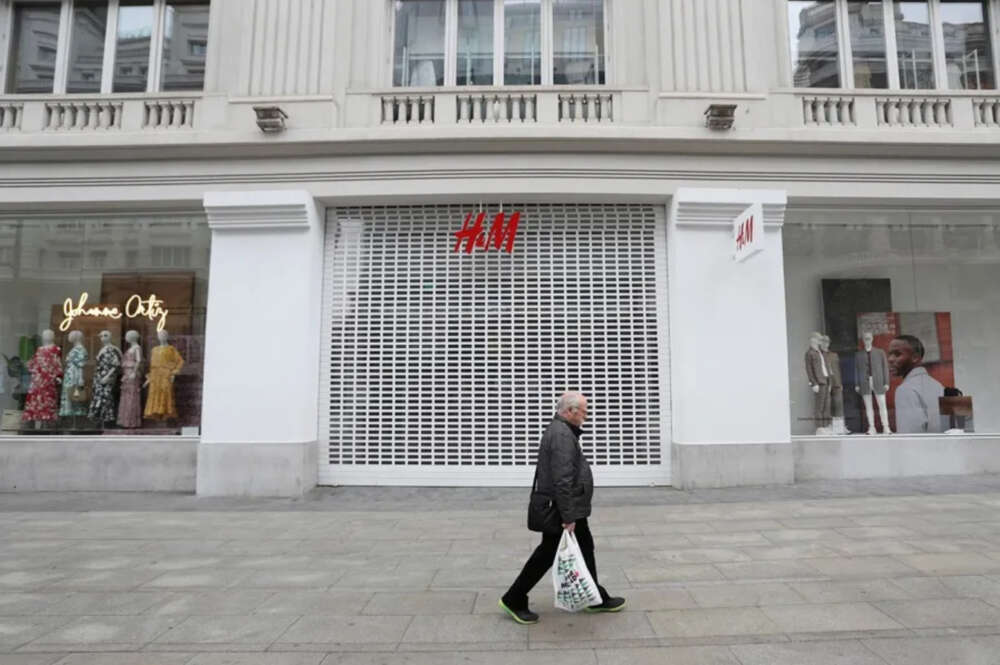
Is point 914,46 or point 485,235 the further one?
point 914,46

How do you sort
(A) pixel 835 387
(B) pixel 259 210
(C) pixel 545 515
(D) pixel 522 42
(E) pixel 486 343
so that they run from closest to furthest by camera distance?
1. (C) pixel 545 515
2. (B) pixel 259 210
3. (E) pixel 486 343
4. (A) pixel 835 387
5. (D) pixel 522 42

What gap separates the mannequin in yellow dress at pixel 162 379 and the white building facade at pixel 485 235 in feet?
0.16

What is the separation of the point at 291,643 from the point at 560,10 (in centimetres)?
965

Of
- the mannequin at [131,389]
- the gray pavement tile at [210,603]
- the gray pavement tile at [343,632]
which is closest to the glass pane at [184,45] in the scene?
the mannequin at [131,389]

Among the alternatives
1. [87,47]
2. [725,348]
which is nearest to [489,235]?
[725,348]

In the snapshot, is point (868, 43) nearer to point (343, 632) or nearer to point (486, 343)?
point (486, 343)

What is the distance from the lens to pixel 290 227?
9078 mm

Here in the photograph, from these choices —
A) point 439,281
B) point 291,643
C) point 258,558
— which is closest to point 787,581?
point 291,643

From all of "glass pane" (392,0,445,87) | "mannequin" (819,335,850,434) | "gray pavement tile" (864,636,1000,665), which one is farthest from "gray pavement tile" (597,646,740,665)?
"glass pane" (392,0,445,87)

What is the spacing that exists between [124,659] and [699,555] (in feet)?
15.0

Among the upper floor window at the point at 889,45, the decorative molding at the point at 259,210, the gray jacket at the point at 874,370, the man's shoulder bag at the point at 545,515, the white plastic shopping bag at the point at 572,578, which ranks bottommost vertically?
the white plastic shopping bag at the point at 572,578

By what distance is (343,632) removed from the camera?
4121mm

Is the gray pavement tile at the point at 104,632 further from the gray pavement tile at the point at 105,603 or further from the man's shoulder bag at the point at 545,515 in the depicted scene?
the man's shoulder bag at the point at 545,515

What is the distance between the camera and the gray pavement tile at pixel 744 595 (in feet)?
14.9
